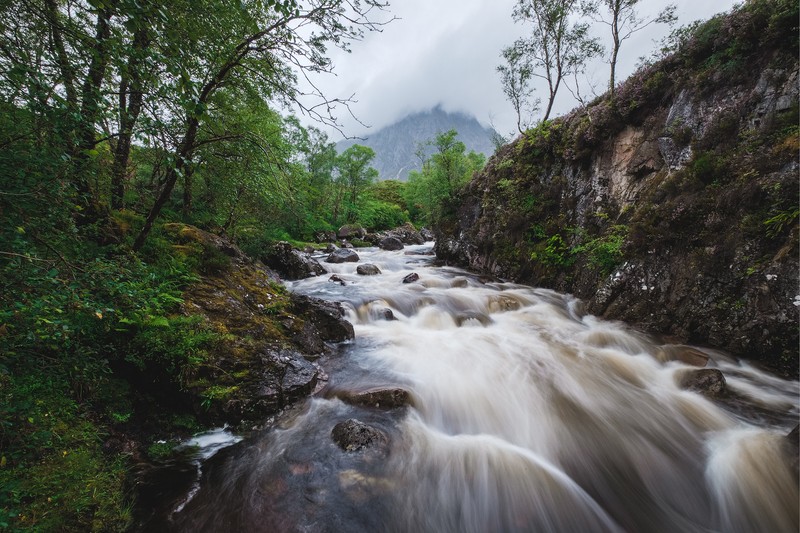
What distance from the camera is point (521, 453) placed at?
13.2ft

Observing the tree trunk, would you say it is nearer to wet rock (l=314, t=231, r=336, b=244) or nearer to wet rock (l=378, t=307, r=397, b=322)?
wet rock (l=378, t=307, r=397, b=322)

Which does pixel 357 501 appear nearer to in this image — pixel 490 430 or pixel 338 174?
pixel 490 430

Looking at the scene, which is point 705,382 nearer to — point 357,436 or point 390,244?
point 357,436

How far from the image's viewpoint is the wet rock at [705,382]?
4.70 m

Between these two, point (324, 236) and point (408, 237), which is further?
point (408, 237)

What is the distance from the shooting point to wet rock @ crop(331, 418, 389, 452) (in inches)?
146

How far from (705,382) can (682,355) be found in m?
1.04

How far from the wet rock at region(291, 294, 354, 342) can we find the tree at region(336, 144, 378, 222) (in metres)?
26.6

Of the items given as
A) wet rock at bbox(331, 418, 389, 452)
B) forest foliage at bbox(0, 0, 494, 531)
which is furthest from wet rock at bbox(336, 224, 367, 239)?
wet rock at bbox(331, 418, 389, 452)

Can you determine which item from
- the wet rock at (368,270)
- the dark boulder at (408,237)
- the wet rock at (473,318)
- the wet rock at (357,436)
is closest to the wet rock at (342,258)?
the wet rock at (368,270)

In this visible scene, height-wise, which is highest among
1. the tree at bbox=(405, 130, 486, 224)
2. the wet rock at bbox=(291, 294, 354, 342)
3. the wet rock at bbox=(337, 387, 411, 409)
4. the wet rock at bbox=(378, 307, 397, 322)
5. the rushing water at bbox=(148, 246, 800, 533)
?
the tree at bbox=(405, 130, 486, 224)

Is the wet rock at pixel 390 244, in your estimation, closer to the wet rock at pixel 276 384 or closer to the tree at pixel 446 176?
the tree at pixel 446 176

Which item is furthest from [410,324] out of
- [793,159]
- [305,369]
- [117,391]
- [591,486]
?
[793,159]

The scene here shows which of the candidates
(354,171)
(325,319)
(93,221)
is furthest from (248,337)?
(354,171)
